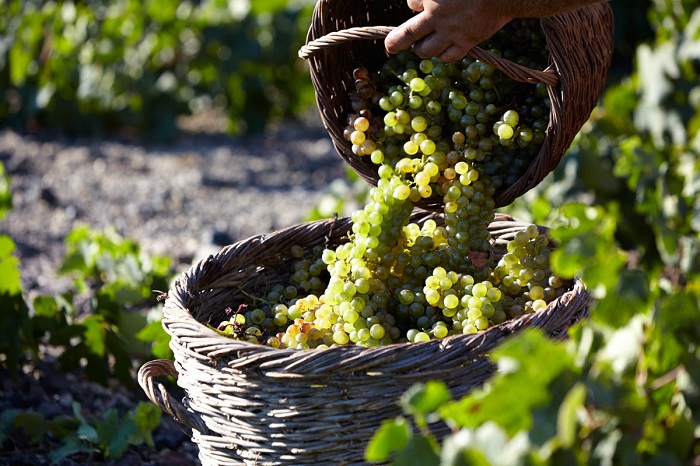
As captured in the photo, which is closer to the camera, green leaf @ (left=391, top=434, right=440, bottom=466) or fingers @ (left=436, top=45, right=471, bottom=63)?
green leaf @ (left=391, top=434, right=440, bottom=466)

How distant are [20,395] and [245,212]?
1.96m

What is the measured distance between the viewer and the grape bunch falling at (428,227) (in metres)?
1.87

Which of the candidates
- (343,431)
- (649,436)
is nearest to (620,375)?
(649,436)

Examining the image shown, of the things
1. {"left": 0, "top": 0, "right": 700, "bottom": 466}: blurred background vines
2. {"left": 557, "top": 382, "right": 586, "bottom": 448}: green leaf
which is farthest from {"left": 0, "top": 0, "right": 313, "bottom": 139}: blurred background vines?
{"left": 557, "top": 382, "right": 586, "bottom": 448}: green leaf

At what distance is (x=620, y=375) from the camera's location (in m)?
1.13

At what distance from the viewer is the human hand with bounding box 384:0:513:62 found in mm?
1772

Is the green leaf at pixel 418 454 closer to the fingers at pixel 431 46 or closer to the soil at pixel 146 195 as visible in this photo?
the fingers at pixel 431 46

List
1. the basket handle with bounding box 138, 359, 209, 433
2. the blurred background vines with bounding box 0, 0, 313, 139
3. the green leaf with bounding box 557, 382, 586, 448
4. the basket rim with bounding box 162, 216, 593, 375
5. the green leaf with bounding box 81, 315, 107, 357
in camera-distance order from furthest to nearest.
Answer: the blurred background vines with bounding box 0, 0, 313, 139 < the green leaf with bounding box 81, 315, 107, 357 < the basket handle with bounding box 138, 359, 209, 433 < the basket rim with bounding box 162, 216, 593, 375 < the green leaf with bounding box 557, 382, 586, 448

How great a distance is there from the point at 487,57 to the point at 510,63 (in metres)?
0.05

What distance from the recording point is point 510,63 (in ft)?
5.86

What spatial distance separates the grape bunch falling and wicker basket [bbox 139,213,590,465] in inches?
7.6

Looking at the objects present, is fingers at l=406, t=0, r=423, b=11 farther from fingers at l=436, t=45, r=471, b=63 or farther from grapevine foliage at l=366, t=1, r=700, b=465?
grapevine foliage at l=366, t=1, r=700, b=465

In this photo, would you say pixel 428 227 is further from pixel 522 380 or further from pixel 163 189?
pixel 163 189

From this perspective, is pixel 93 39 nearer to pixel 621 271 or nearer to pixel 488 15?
pixel 488 15
